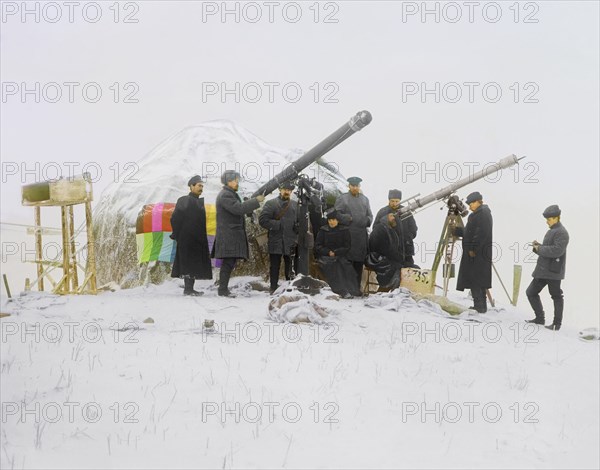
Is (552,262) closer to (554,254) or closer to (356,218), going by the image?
(554,254)

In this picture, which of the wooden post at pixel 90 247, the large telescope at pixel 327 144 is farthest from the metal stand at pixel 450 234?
the wooden post at pixel 90 247

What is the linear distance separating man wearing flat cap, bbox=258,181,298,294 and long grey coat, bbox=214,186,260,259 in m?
0.40

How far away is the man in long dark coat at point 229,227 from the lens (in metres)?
8.28

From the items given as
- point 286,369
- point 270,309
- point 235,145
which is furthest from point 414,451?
point 235,145

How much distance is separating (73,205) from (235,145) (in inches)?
146

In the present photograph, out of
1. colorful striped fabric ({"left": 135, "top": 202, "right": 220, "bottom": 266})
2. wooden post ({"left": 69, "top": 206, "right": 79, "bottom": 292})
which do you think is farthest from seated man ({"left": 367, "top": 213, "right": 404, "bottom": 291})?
wooden post ({"left": 69, "top": 206, "right": 79, "bottom": 292})

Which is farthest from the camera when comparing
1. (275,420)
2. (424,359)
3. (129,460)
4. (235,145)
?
(235,145)

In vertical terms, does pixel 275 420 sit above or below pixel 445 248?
below

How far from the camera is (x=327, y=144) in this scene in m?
8.86

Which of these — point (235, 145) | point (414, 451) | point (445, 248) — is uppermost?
point (235, 145)

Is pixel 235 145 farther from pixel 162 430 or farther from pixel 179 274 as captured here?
pixel 162 430

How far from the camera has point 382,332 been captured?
262 inches

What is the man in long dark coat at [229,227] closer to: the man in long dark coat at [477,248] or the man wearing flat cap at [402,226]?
the man wearing flat cap at [402,226]

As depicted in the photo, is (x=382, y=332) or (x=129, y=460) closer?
(x=129, y=460)
